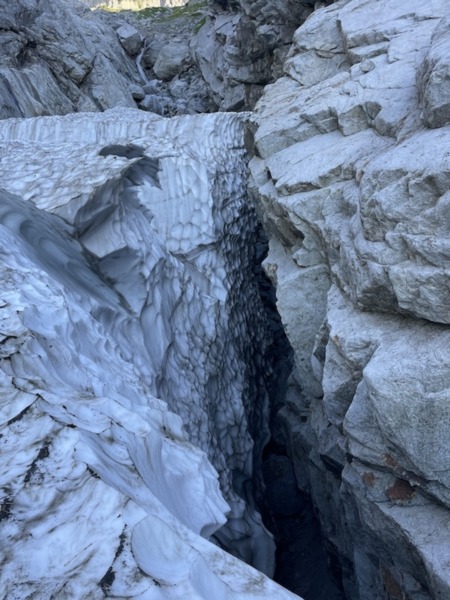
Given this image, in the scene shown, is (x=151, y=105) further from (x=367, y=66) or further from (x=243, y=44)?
(x=367, y=66)


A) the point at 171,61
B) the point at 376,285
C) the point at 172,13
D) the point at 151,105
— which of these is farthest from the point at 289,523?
the point at 172,13

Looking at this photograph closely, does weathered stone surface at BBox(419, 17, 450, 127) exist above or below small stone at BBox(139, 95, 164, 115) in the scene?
below

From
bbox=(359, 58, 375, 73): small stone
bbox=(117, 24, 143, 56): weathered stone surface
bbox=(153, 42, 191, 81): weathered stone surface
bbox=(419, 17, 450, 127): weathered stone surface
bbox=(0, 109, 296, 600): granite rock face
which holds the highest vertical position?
bbox=(117, 24, 143, 56): weathered stone surface

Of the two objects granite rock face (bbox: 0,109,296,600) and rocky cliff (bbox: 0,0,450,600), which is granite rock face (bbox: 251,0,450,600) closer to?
rocky cliff (bbox: 0,0,450,600)

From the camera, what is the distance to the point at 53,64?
15.8 meters

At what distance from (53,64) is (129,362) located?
14110 mm

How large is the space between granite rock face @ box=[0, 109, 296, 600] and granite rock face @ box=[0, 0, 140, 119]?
5268mm

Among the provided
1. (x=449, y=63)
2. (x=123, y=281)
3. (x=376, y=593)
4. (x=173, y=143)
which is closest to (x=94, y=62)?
(x=173, y=143)

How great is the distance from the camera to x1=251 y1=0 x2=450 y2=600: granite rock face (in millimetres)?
3326

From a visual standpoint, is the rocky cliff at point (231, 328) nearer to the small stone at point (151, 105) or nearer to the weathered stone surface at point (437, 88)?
the weathered stone surface at point (437, 88)

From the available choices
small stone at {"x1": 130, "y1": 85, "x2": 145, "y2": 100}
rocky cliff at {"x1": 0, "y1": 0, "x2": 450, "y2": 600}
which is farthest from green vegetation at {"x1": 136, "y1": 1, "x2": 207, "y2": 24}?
rocky cliff at {"x1": 0, "y1": 0, "x2": 450, "y2": 600}

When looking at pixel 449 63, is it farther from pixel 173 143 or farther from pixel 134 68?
pixel 134 68

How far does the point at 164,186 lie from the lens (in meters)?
6.92

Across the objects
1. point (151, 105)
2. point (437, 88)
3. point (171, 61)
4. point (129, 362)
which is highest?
point (171, 61)
